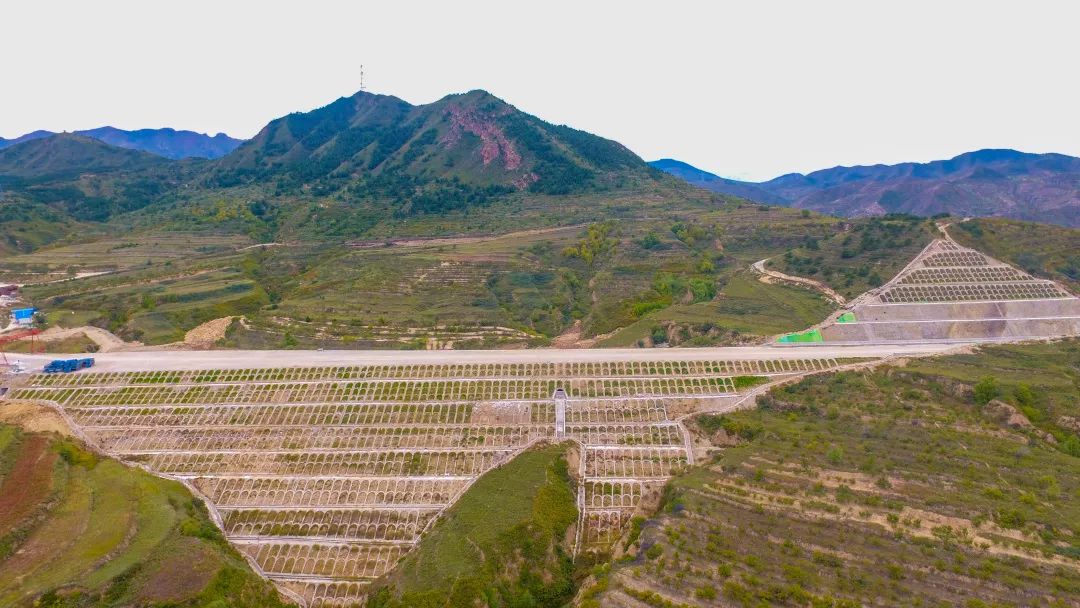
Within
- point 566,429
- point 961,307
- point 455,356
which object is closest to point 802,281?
point 961,307

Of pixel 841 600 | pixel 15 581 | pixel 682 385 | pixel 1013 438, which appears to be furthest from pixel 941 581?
pixel 15 581

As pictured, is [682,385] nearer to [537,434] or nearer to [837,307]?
A: [537,434]

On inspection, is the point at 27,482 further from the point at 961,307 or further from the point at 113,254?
the point at 961,307

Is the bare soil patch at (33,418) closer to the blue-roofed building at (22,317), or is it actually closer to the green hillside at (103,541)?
the green hillside at (103,541)

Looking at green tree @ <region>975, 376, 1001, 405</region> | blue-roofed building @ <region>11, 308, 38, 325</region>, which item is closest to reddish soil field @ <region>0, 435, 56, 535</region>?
blue-roofed building @ <region>11, 308, 38, 325</region>

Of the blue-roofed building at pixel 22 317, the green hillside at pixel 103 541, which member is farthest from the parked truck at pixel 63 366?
the blue-roofed building at pixel 22 317
